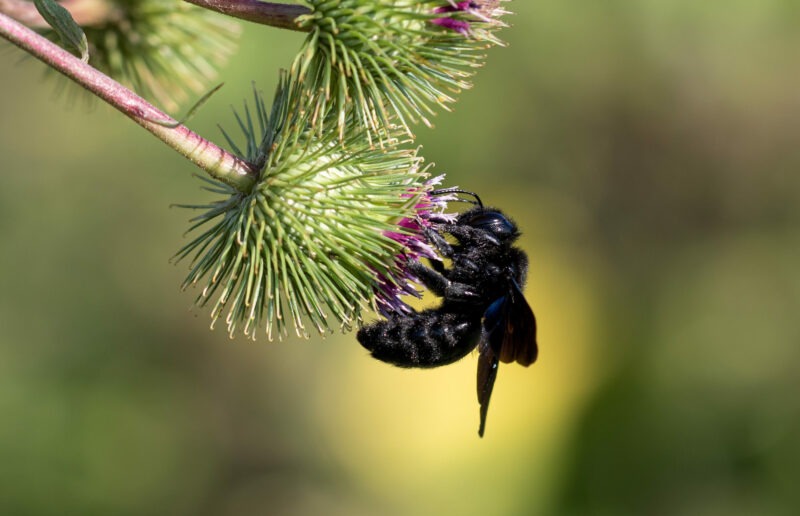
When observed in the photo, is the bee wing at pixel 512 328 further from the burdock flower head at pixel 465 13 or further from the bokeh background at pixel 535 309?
the bokeh background at pixel 535 309

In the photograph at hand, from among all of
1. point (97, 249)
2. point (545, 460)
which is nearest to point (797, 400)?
point (545, 460)

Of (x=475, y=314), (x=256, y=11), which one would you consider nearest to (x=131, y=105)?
(x=256, y=11)

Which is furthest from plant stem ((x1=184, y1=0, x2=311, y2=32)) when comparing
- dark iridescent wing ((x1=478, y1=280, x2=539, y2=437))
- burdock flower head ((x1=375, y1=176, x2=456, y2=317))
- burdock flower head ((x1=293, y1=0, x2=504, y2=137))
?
dark iridescent wing ((x1=478, y1=280, x2=539, y2=437))

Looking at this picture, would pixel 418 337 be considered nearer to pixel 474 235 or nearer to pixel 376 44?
pixel 474 235

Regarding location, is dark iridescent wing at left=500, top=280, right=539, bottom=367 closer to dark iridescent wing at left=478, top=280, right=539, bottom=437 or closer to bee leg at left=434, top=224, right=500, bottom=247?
dark iridescent wing at left=478, top=280, right=539, bottom=437

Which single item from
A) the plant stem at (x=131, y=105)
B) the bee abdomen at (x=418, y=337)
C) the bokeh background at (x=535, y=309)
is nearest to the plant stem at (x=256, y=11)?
the plant stem at (x=131, y=105)

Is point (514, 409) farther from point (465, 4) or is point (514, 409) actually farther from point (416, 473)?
point (465, 4)
